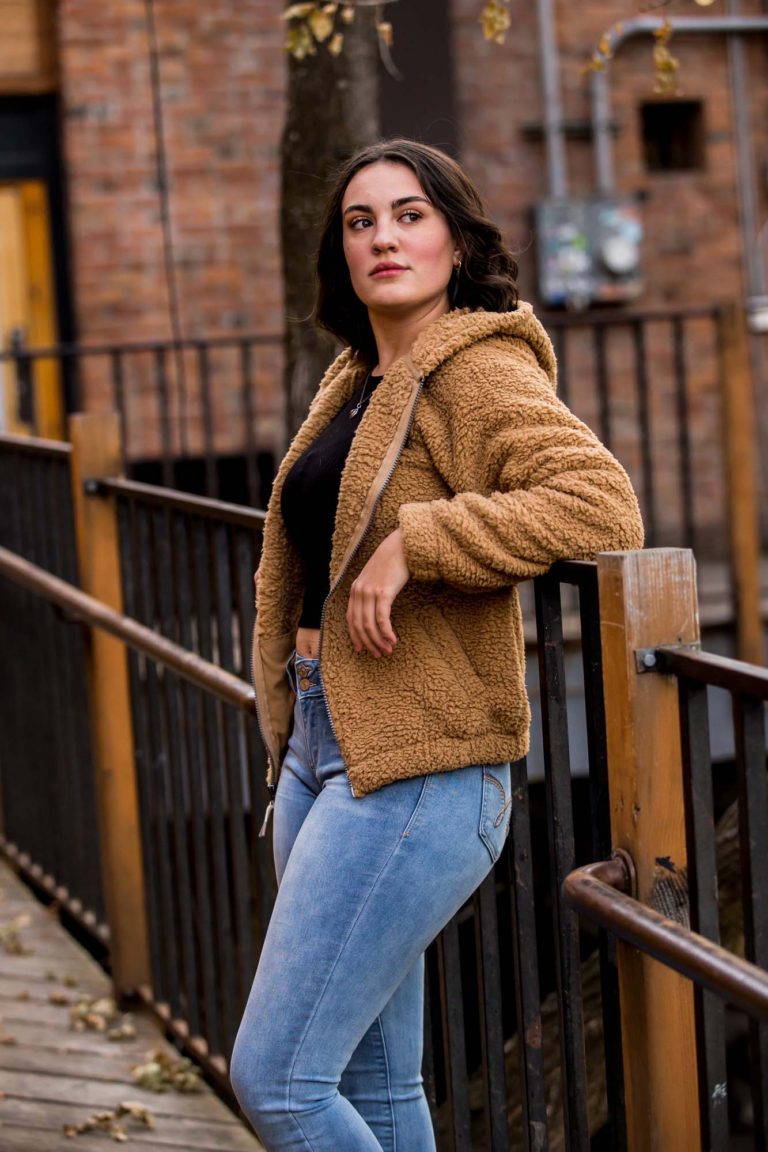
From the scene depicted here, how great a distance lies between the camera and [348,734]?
2.19 meters

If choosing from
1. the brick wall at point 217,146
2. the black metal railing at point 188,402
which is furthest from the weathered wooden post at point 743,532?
the black metal railing at point 188,402

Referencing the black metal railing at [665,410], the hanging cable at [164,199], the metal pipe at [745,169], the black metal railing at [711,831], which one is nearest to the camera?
the black metal railing at [711,831]

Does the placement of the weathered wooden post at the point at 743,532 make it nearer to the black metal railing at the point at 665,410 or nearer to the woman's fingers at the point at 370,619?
the black metal railing at the point at 665,410

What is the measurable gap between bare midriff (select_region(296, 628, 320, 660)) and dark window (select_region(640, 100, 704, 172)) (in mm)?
7909

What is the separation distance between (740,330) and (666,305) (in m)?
3.07

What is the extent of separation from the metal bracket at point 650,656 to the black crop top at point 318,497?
49 centimetres

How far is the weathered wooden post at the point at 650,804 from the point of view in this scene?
78.5 inches

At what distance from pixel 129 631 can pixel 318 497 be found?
160 centimetres

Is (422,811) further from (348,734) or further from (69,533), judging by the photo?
(69,533)

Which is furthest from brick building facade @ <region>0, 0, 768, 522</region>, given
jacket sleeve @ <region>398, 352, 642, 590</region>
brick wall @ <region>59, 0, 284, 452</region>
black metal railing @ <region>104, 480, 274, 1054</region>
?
jacket sleeve @ <region>398, 352, 642, 590</region>

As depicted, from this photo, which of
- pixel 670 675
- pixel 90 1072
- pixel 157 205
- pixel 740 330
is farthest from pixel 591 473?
pixel 157 205

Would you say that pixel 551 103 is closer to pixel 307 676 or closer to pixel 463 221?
pixel 463 221

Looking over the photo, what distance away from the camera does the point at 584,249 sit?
916cm

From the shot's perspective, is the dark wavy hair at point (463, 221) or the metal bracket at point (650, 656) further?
the dark wavy hair at point (463, 221)
